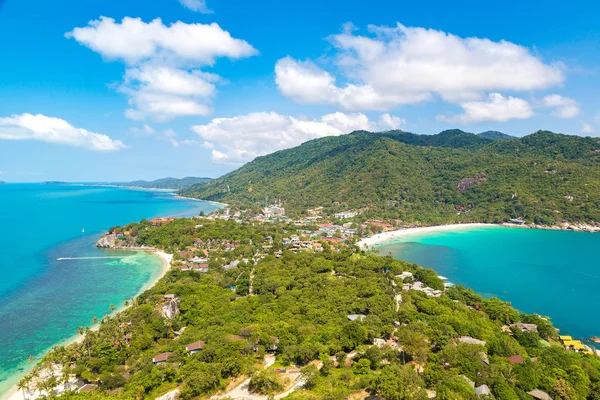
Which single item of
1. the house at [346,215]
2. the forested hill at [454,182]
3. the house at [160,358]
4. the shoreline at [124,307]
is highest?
the forested hill at [454,182]

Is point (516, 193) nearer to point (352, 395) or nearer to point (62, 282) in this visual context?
point (352, 395)

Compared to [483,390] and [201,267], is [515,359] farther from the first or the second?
[201,267]

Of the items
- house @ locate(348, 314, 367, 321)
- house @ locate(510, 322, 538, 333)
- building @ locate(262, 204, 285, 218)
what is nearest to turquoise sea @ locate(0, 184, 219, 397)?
house @ locate(348, 314, 367, 321)

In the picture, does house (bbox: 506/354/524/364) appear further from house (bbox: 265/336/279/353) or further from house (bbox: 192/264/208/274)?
house (bbox: 192/264/208/274)

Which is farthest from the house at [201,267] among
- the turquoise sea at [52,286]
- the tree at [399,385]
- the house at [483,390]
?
the house at [483,390]

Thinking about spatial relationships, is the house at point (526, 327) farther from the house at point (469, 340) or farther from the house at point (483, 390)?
the house at point (483, 390)

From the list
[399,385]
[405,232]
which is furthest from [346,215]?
[399,385]
